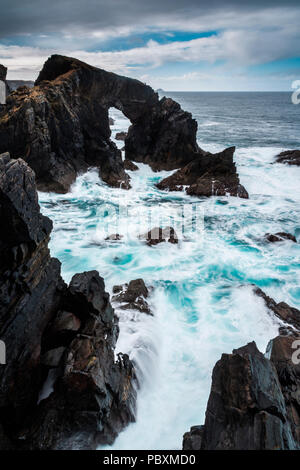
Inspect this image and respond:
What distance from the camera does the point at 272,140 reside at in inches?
1807

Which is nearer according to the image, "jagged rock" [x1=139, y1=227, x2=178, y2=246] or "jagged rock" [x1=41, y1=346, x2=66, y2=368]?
"jagged rock" [x1=41, y1=346, x2=66, y2=368]

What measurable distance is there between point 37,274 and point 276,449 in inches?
217

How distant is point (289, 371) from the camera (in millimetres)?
5887

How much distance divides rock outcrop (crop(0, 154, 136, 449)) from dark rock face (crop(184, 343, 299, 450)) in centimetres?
188

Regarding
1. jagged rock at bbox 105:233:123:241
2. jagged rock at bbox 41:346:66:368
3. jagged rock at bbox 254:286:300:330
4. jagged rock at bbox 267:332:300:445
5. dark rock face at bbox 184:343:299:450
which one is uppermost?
dark rock face at bbox 184:343:299:450

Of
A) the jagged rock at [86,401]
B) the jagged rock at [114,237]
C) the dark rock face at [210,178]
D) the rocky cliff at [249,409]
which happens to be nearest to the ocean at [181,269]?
the jagged rock at [114,237]

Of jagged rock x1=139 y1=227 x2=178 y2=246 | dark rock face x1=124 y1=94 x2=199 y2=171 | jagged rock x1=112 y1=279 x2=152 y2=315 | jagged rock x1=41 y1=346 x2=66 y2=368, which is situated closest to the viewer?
jagged rock x1=41 y1=346 x2=66 y2=368

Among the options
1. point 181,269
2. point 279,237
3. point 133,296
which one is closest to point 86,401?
point 133,296

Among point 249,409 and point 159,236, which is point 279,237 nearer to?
point 159,236

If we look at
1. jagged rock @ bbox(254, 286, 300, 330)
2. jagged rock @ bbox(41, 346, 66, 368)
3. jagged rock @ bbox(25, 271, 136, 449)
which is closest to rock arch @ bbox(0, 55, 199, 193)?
jagged rock @ bbox(41, 346, 66, 368)

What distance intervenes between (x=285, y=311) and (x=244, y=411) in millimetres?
6306

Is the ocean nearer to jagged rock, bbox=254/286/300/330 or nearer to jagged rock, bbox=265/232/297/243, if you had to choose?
jagged rock, bbox=254/286/300/330

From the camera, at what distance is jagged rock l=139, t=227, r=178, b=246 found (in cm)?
1514

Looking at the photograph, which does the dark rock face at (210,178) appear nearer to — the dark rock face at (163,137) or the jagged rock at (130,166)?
the dark rock face at (163,137)
